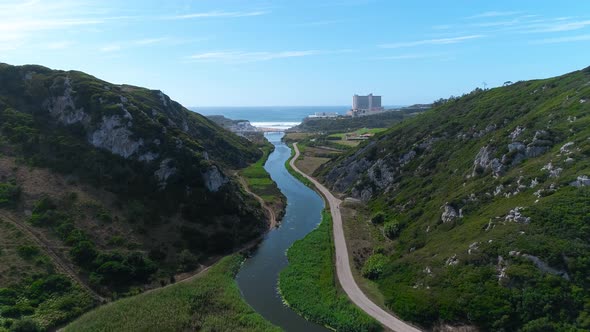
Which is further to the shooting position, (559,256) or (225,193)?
(225,193)

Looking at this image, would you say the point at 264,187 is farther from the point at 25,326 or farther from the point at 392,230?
the point at 25,326

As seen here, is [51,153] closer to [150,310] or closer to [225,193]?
[225,193]

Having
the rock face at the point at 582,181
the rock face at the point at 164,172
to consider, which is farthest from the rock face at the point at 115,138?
the rock face at the point at 582,181

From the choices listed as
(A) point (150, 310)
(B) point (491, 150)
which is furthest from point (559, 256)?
(A) point (150, 310)

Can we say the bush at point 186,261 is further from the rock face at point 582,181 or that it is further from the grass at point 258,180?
the rock face at point 582,181

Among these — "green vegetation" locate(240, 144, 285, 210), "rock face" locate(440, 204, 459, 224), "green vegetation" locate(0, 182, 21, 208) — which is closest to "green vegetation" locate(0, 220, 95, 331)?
"green vegetation" locate(0, 182, 21, 208)
